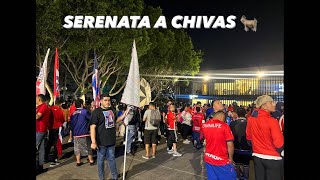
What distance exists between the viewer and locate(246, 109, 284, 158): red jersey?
4277 millimetres

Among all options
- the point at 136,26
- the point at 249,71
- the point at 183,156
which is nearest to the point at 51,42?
the point at 136,26

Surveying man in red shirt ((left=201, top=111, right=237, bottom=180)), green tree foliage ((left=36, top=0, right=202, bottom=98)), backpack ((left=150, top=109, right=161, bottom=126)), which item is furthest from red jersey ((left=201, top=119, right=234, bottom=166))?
green tree foliage ((left=36, top=0, right=202, bottom=98))

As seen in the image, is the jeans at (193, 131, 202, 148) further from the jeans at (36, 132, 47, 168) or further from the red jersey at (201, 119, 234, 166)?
the red jersey at (201, 119, 234, 166)

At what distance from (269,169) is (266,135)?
0.55 meters

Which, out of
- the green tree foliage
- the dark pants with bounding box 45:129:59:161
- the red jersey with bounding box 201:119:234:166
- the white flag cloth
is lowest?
the dark pants with bounding box 45:129:59:161

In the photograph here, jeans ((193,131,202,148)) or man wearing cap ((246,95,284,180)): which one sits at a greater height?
man wearing cap ((246,95,284,180))

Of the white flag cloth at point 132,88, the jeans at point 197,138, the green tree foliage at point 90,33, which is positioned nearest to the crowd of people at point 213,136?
the white flag cloth at point 132,88

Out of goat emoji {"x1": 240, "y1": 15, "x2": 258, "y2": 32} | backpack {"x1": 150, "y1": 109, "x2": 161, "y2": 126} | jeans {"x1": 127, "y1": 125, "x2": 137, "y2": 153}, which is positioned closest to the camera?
backpack {"x1": 150, "y1": 109, "x2": 161, "y2": 126}

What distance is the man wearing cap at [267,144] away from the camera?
430cm

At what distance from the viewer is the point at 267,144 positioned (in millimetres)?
4410

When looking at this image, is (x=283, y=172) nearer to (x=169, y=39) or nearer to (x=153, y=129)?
(x=153, y=129)

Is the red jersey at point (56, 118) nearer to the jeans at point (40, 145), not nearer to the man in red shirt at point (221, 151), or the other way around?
the jeans at point (40, 145)

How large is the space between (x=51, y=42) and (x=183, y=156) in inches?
396

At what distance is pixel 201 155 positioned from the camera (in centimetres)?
937
